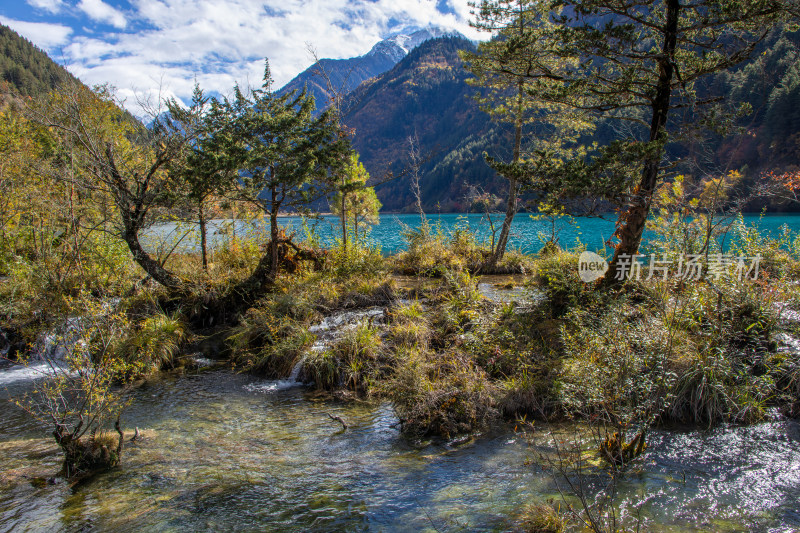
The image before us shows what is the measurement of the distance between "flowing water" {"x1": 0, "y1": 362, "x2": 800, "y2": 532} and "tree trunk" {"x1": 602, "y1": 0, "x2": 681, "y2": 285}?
3863 mm

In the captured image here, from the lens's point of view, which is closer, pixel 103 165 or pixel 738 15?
pixel 738 15

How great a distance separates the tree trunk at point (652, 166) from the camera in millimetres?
7211

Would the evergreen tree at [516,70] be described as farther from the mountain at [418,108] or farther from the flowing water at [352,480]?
the mountain at [418,108]

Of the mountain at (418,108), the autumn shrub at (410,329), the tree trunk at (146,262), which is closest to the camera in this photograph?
the autumn shrub at (410,329)

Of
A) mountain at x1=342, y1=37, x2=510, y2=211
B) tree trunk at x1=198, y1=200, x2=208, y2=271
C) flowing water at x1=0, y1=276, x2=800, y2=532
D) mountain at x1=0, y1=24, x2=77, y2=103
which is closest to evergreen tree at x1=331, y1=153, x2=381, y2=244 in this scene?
tree trunk at x1=198, y1=200, x2=208, y2=271

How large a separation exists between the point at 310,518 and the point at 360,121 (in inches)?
8012

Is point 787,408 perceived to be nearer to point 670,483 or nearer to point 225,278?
point 670,483

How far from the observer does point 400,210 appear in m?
122

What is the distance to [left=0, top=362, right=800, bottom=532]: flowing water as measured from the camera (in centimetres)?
417

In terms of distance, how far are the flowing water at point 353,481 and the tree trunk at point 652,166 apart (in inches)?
152

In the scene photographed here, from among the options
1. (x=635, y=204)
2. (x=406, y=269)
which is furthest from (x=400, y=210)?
(x=635, y=204)

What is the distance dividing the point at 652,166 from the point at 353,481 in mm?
7390

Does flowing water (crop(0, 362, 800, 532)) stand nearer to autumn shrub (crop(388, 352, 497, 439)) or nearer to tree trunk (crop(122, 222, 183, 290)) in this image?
autumn shrub (crop(388, 352, 497, 439))

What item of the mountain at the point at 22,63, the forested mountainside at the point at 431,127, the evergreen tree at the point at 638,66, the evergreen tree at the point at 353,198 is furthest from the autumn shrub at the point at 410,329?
the mountain at the point at 22,63
